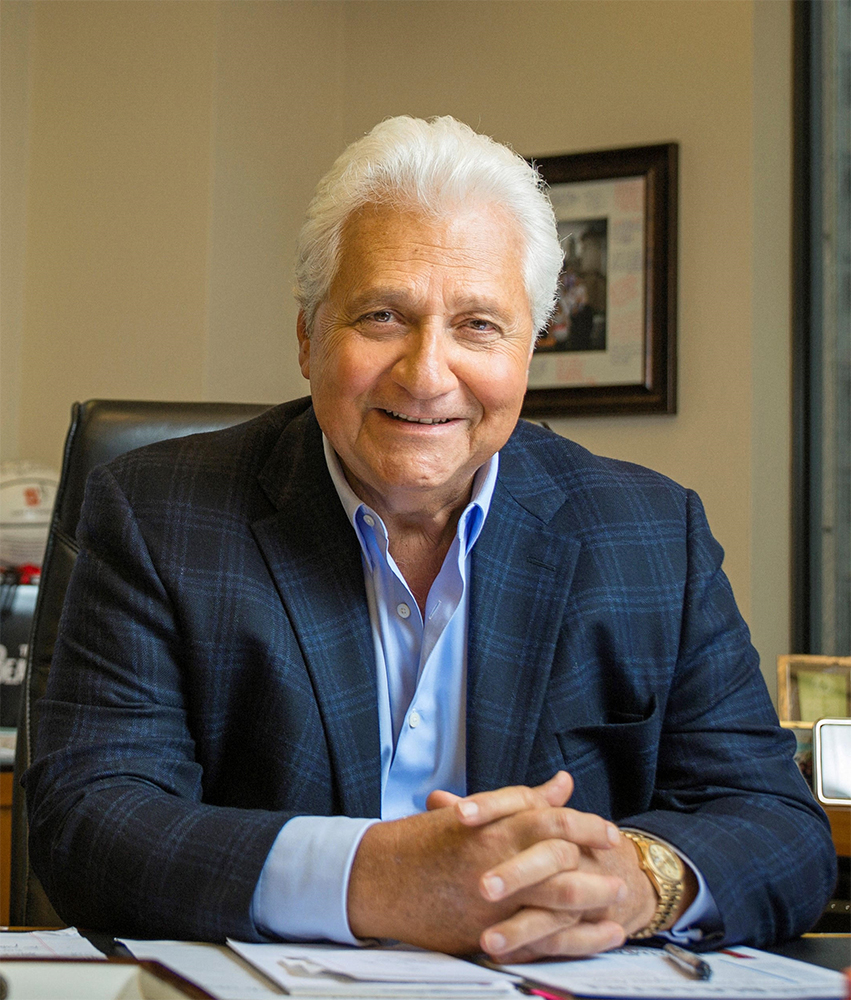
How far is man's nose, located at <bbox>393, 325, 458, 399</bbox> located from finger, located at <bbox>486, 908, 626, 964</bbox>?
54cm

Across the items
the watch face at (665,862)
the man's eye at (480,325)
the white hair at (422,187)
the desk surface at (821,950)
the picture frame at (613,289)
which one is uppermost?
the picture frame at (613,289)

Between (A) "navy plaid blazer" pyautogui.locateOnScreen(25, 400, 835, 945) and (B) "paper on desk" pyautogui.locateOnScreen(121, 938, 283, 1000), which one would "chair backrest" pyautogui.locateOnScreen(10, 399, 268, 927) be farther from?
(B) "paper on desk" pyautogui.locateOnScreen(121, 938, 283, 1000)

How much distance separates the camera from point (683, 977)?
75 centimetres

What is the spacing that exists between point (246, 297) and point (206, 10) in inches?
29.1

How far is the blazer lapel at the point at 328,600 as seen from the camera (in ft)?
3.72

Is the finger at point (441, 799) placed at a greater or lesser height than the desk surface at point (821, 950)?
greater

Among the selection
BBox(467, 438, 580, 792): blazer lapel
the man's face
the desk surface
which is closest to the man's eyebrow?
the man's face

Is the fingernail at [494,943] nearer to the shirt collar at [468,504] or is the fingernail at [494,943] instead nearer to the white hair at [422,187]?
the shirt collar at [468,504]

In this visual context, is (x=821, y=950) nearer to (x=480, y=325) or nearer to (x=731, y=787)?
(x=731, y=787)

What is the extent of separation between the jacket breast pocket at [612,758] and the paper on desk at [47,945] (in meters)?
0.52

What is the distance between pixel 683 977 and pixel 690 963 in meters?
0.04

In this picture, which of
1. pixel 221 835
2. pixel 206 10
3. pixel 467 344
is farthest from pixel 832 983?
pixel 206 10

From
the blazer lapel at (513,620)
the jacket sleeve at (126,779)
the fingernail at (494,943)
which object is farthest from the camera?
the blazer lapel at (513,620)

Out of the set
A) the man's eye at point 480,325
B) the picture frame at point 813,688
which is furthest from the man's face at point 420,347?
the picture frame at point 813,688
